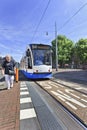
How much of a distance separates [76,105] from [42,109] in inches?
46.8

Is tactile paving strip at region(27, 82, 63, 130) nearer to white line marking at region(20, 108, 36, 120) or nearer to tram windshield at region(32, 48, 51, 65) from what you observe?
white line marking at region(20, 108, 36, 120)

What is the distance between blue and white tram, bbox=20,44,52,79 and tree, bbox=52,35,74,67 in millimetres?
52536

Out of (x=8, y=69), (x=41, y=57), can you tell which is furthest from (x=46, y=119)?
(x=41, y=57)

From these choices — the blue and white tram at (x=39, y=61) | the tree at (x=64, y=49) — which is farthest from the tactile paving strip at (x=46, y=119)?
the tree at (x=64, y=49)

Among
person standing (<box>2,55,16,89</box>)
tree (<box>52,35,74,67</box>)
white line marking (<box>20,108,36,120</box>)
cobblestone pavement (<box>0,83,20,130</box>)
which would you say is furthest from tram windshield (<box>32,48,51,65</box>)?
tree (<box>52,35,74,67</box>)

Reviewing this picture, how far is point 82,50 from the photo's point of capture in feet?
235

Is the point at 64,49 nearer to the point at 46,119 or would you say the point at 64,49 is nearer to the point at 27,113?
the point at 27,113

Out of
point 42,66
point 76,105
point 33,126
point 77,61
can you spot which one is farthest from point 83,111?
point 77,61

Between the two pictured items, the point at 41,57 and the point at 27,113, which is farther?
the point at 41,57

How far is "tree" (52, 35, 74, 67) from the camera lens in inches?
2827

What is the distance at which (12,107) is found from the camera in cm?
A: 743

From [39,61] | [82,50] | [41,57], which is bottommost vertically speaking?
[39,61]

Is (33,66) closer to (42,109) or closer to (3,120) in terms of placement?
(42,109)

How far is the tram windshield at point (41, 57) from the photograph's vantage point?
18188 millimetres
